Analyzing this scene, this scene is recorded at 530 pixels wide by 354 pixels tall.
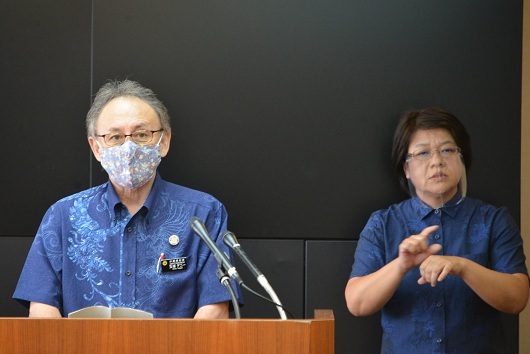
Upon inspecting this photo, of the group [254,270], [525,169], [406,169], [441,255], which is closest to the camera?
[254,270]

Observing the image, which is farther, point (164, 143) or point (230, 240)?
point (164, 143)

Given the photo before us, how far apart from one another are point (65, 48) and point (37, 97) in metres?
0.25

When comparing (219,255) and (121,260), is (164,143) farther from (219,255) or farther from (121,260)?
(219,255)

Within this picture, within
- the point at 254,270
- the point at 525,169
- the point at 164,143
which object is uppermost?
the point at 164,143

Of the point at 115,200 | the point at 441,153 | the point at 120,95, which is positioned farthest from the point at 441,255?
the point at 120,95

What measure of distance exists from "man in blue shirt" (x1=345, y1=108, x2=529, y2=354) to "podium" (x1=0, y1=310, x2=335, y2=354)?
104cm

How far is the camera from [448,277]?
327 centimetres

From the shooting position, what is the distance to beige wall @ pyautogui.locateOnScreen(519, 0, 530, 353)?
418 cm

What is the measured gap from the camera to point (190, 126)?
3807 mm

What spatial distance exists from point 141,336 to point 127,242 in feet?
3.86

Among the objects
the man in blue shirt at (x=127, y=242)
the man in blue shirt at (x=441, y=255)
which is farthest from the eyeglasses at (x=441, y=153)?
the man in blue shirt at (x=127, y=242)

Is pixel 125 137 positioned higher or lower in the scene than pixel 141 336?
higher

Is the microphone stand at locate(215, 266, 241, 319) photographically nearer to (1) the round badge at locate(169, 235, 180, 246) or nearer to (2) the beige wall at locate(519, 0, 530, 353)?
(1) the round badge at locate(169, 235, 180, 246)

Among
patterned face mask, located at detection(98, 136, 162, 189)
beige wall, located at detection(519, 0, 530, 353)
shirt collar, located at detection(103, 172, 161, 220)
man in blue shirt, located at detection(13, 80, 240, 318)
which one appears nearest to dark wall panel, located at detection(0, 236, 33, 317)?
man in blue shirt, located at detection(13, 80, 240, 318)
